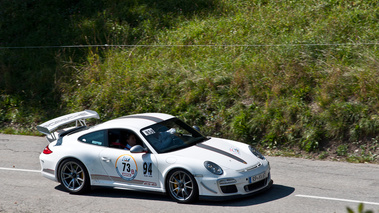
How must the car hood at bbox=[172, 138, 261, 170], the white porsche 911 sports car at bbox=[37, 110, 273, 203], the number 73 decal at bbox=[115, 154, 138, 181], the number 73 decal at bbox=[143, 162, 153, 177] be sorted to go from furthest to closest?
the number 73 decal at bbox=[115, 154, 138, 181] → the number 73 decal at bbox=[143, 162, 153, 177] → the car hood at bbox=[172, 138, 261, 170] → the white porsche 911 sports car at bbox=[37, 110, 273, 203]

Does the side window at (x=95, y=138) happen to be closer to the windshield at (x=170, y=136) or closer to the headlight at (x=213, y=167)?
the windshield at (x=170, y=136)

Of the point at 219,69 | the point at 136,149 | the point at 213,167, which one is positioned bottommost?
the point at 213,167

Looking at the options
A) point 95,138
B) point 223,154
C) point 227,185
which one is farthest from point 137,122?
point 227,185

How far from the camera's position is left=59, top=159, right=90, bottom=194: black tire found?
855 cm

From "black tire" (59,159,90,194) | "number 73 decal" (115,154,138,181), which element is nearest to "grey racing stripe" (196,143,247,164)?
"number 73 decal" (115,154,138,181)

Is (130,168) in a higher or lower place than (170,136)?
lower

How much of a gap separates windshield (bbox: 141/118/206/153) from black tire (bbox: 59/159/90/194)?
1365 mm

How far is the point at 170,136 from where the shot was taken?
8516mm

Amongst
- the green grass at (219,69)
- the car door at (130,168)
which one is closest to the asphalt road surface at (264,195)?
the car door at (130,168)

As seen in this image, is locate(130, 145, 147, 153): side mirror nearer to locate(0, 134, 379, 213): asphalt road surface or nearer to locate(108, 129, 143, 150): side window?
locate(108, 129, 143, 150): side window

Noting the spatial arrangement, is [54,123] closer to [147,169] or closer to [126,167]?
[126,167]

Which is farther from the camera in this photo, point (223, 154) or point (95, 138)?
point (95, 138)

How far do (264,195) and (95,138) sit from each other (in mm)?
3246

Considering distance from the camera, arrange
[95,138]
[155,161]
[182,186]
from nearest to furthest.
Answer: [182,186]
[155,161]
[95,138]
